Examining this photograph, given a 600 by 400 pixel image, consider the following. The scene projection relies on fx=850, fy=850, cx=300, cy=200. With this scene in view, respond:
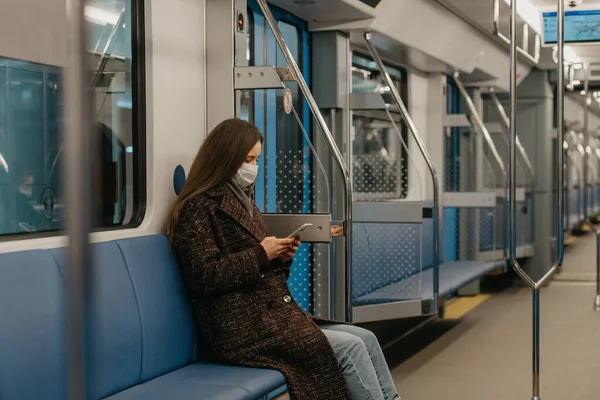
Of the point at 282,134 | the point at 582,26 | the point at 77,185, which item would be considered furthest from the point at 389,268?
the point at 77,185

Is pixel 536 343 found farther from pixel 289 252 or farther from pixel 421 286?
A: pixel 421 286

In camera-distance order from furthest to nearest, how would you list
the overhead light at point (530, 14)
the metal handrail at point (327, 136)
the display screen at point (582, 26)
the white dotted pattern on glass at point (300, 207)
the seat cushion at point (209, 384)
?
1. the display screen at point (582, 26)
2. the overhead light at point (530, 14)
3. the white dotted pattern on glass at point (300, 207)
4. the metal handrail at point (327, 136)
5. the seat cushion at point (209, 384)

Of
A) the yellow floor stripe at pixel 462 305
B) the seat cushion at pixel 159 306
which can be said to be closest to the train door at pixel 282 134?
the seat cushion at pixel 159 306

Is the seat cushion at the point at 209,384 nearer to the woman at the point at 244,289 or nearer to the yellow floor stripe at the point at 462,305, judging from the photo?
the woman at the point at 244,289

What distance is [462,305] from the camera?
8438 mm

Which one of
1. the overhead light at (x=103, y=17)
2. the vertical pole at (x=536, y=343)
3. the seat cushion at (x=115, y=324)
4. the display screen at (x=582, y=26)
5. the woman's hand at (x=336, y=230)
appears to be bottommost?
the vertical pole at (x=536, y=343)

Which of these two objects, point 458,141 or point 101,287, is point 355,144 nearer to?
point 458,141

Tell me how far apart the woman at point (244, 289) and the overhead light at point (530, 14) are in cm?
460

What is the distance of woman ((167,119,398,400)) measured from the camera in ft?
10.6

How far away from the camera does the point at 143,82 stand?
3533 millimetres

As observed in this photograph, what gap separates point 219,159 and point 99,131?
485 mm

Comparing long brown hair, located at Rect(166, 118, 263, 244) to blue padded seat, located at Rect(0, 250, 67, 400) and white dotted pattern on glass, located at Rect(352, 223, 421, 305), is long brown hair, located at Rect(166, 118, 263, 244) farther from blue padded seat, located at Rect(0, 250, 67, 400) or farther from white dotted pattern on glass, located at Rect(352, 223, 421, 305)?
white dotted pattern on glass, located at Rect(352, 223, 421, 305)

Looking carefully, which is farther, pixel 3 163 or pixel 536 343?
pixel 536 343

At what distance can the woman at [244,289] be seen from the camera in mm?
3229
